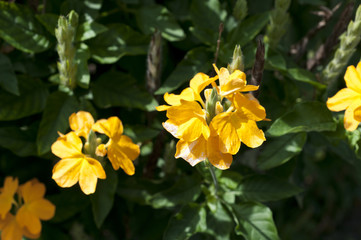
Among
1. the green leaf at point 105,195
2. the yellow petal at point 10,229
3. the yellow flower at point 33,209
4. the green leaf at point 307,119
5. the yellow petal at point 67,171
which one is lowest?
the yellow petal at point 10,229

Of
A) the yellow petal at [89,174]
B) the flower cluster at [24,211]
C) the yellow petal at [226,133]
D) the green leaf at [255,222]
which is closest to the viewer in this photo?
the yellow petal at [226,133]

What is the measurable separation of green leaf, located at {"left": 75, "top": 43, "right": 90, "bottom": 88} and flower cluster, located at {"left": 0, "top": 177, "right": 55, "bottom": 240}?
352mm

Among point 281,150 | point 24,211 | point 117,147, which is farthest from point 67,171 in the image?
point 281,150

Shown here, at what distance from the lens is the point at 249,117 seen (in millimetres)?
833

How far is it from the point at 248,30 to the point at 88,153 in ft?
1.72

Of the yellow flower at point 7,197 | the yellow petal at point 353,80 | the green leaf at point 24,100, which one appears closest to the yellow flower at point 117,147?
the green leaf at point 24,100

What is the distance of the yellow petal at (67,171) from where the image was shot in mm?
948

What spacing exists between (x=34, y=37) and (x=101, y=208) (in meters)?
0.48

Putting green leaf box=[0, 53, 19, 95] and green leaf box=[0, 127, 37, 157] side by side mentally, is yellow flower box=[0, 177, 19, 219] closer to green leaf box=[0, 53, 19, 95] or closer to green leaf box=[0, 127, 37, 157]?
green leaf box=[0, 127, 37, 157]

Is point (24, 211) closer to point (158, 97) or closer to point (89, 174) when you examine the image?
point (89, 174)

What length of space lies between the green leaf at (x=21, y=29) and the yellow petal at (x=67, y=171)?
13.4 inches

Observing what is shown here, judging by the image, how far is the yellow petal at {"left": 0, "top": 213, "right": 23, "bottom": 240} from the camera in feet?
3.86

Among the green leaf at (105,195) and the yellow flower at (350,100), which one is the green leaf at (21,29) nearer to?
the green leaf at (105,195)

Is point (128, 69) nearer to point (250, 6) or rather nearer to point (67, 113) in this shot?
point (67, 113)
